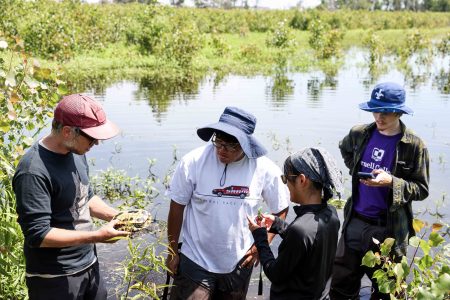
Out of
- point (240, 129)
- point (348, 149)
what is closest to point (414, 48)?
point (348, 149)

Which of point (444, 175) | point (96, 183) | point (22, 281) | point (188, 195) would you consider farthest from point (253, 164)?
point (444, 175)

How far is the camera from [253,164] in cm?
336

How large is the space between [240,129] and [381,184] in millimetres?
1162

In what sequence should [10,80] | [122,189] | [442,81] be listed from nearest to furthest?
[10,80], [122,189], [442,81]

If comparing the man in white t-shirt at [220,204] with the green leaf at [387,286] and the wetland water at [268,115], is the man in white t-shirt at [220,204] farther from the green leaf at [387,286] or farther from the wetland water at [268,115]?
the wetland water at [268,115]

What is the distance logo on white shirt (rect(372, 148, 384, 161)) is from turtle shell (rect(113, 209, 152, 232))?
6.18 feet

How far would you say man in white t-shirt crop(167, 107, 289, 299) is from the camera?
3.25 meters

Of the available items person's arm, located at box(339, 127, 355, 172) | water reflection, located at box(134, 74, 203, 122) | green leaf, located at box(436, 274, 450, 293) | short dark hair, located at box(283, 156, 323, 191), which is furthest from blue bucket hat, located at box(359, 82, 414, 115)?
water reflection, located at box(134, 74, 203, 122)

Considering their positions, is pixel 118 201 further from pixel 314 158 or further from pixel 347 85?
pixel 347 85

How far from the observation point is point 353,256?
398 cm

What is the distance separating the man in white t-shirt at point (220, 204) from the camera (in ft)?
10.6

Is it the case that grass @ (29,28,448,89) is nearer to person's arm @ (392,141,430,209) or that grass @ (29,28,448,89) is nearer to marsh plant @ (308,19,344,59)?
marsh plant @ (308,19,344,59)

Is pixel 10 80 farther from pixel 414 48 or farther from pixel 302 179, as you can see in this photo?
pixel 414 48

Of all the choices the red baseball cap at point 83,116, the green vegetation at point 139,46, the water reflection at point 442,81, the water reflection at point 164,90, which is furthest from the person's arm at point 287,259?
the water reflection at point 442,81
